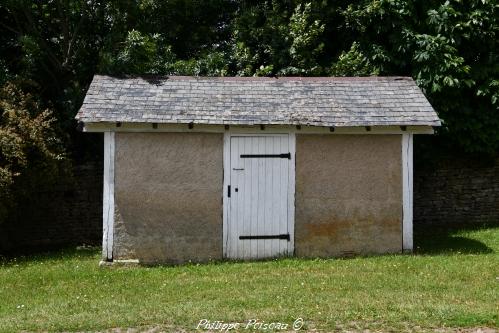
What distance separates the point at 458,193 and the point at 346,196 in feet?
19.8

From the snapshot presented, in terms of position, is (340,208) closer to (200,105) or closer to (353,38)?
(200,105)

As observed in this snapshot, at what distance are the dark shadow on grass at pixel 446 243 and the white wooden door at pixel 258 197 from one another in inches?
112

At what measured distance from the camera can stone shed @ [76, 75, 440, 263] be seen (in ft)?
39.5

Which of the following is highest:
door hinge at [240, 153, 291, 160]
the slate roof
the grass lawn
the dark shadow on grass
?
the slate roof

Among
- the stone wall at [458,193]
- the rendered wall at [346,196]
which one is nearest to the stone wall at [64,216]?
the rendered wall at [346,196]

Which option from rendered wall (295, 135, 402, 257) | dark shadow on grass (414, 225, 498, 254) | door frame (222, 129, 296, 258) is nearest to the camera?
door frame (222, 129, 296, 258)

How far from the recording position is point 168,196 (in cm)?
1212

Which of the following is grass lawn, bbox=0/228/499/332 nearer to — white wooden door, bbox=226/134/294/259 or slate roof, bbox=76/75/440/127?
white wooden door, bbox=226/134/294/259

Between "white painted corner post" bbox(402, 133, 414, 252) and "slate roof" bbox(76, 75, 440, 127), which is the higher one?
"slate roof" bbox(76, 75, 440, 127)

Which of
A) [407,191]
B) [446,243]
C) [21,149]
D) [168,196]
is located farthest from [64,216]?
[446,243]

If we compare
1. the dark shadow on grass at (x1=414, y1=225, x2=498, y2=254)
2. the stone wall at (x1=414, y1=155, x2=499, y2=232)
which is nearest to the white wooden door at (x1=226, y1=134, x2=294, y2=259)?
the dark shadow on grass at (x1=414, y1=225, x2=498, y2=254)

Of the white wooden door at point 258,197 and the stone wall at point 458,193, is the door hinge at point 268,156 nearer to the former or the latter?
the white wooden door at point 258,197

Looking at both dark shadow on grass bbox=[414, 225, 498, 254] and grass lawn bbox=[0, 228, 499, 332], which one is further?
dark shadow on grass bbox=[414, 225, 498, 254]

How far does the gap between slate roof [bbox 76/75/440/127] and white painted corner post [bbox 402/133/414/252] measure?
524 mm
